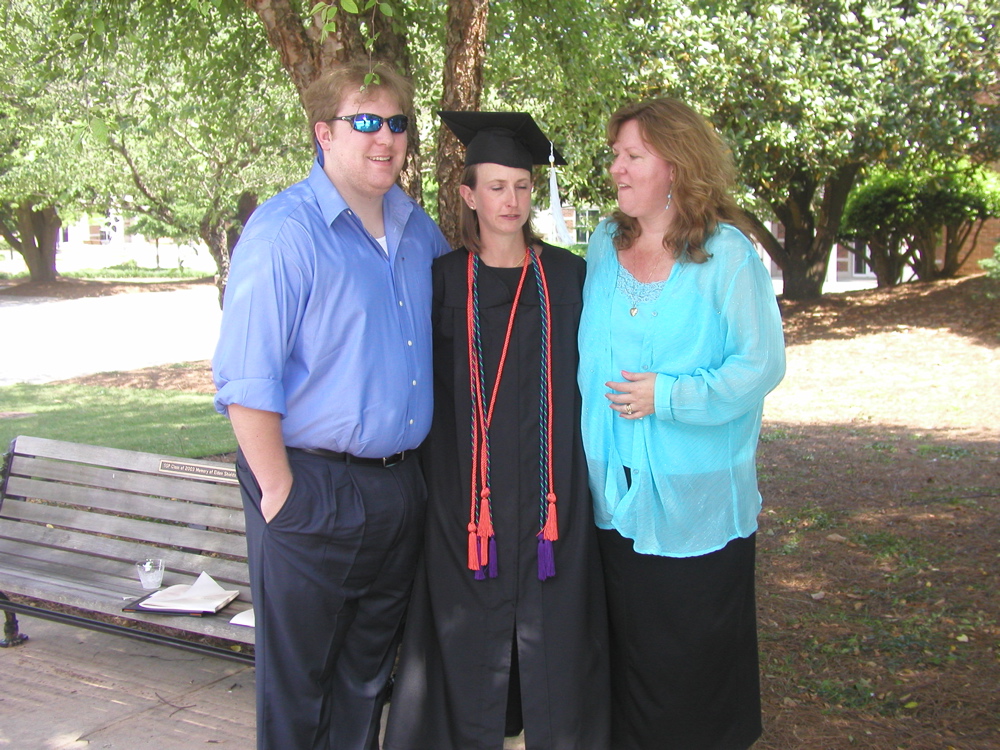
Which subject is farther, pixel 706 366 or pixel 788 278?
pixel 788 278

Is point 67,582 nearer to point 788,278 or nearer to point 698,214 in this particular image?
point 698,214

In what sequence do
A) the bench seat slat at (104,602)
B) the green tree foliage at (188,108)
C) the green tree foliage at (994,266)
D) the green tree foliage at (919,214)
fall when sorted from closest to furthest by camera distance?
the bench seat slat at (104,602)
the green tree foliage at (188,108)
the green tree foliage at (994,266)
the green tree foliage at (919,214)

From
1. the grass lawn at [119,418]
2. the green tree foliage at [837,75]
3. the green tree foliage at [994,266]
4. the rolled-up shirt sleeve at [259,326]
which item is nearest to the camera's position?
the rolled-up shirt sleeve at [259,326]

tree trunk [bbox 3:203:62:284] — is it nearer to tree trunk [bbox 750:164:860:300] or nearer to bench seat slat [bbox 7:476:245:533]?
tree trunk [bbox 750:164:860:300]

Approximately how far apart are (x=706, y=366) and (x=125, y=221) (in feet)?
172

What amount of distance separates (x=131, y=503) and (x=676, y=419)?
245 cm

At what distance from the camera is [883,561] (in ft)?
16.4

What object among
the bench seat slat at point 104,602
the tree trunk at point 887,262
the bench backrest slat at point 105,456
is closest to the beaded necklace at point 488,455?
the bench seat slat at point 104,602

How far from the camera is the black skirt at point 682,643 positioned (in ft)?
9.29

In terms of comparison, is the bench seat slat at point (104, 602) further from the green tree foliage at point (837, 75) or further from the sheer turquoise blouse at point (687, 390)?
the green tree foliage at point (837, 75)

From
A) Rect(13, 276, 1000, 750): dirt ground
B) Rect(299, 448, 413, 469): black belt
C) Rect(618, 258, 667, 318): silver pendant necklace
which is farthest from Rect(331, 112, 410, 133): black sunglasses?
Rect(13, 276, 1000, 750): dirt ground

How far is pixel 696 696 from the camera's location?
2.86m

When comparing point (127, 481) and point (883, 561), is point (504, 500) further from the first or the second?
point (883, 561)

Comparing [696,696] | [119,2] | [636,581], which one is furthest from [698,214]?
[119,2]
